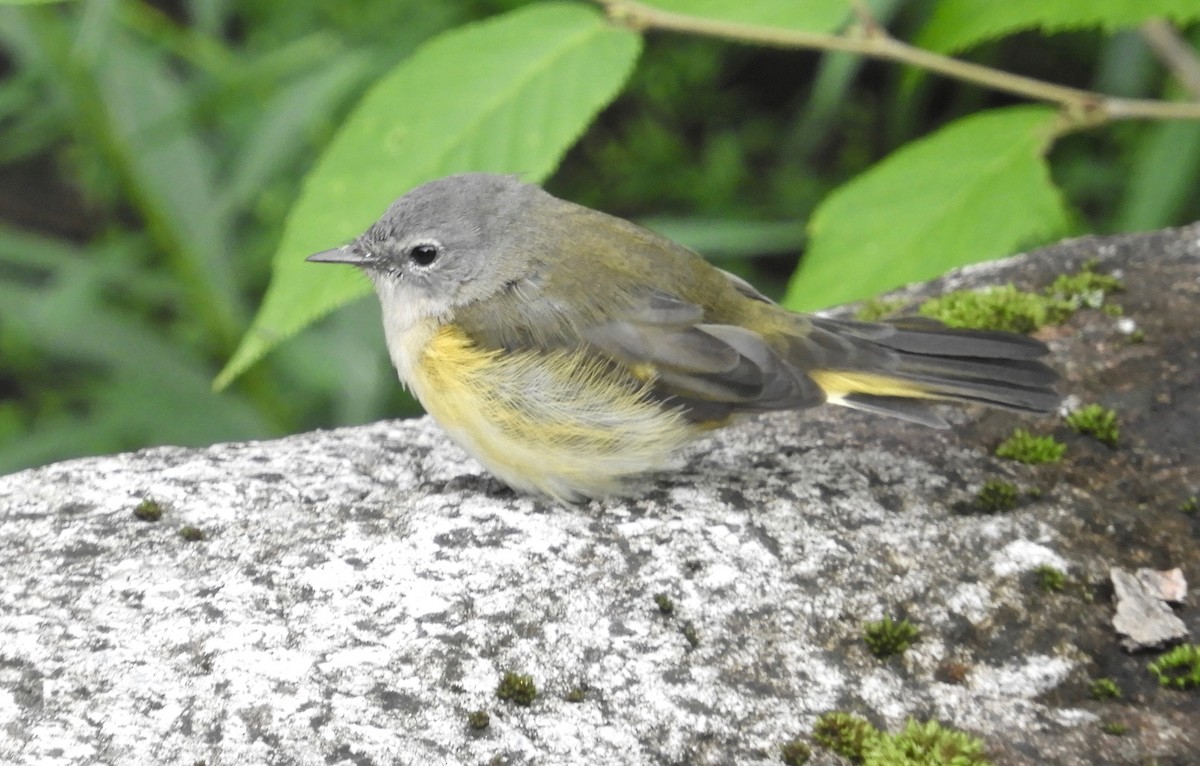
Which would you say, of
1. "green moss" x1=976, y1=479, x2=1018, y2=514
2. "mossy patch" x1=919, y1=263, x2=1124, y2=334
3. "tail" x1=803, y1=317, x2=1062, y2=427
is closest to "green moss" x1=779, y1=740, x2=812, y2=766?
"green moss" x1=976, y1=479, x2=1018, y2=514

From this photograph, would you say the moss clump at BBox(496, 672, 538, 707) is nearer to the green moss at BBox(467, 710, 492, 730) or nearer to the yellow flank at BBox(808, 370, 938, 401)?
the green moss at BBox(467, 710, 492, 730)

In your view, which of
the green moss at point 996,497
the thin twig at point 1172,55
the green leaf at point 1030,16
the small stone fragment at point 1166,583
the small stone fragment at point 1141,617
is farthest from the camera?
the thin twig at point 1172,55

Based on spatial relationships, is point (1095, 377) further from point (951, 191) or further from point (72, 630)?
point (72, 630)

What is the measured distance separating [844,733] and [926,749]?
0.48 feet

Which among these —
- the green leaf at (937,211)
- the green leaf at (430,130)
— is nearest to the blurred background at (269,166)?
the green leaf at (430,130)

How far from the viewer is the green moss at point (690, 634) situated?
2.58 m

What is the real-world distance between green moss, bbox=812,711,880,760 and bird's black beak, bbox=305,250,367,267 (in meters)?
1.76

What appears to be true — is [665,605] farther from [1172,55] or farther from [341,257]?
[1172,55]

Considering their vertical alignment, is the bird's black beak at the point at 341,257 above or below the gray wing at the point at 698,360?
below

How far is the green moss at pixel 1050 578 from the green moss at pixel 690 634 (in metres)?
0.77

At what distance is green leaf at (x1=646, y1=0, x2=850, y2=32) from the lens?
339cm

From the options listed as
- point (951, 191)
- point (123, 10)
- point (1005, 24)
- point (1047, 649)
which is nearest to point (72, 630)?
point (1047, 649)

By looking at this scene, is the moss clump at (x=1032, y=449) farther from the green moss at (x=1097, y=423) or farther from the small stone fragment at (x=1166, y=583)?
the small stone fragment at (x=1166, y=583)

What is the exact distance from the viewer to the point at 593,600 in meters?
2.65
